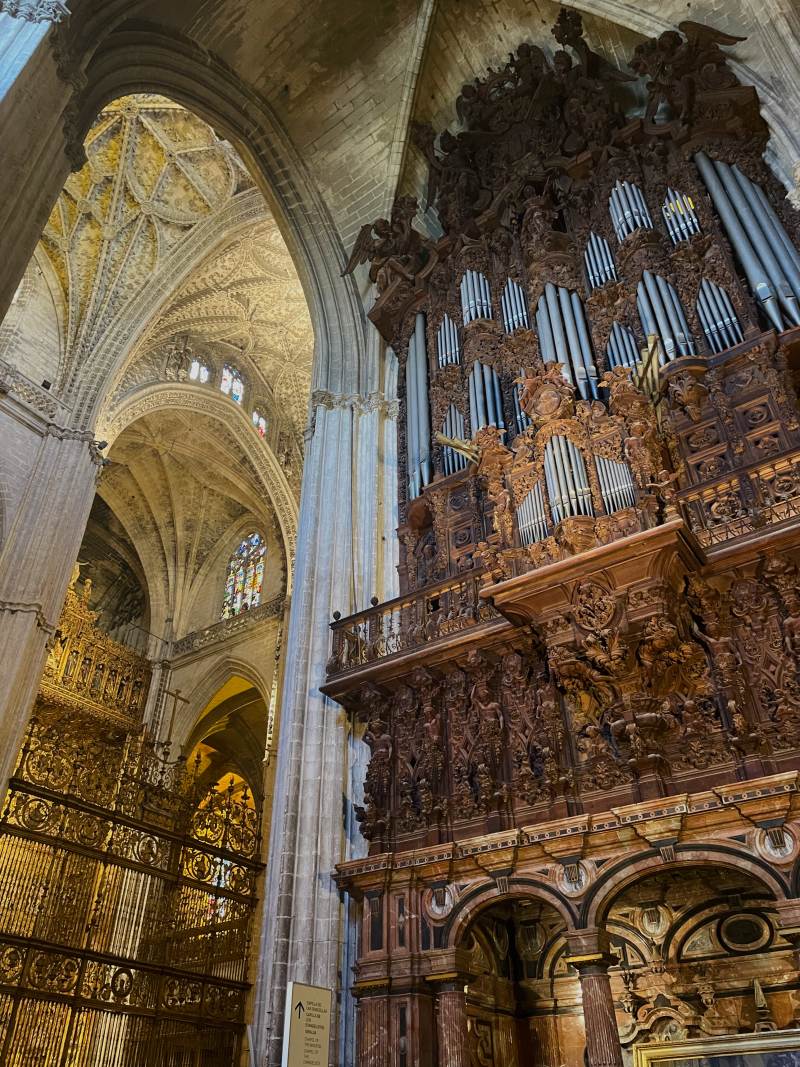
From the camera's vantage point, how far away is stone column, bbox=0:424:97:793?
12.0 m

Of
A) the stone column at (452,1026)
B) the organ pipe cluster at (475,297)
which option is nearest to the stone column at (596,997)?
the stone column at (452,1026)

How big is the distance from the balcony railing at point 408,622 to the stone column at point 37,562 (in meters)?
5.74

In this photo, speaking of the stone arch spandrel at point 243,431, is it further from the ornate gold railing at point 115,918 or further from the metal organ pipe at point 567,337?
the metal organ pipe at point 567,337

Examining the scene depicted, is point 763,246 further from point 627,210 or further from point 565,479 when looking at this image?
point 565,479

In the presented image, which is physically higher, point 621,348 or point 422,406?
point 422,406

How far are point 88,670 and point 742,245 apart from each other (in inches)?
581

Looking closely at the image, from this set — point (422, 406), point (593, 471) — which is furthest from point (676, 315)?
point (422, 406)

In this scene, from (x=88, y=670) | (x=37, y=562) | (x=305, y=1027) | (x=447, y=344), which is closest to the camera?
(x=305, y=1027)

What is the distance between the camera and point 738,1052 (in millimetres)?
4332

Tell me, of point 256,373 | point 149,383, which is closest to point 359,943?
point 149,383

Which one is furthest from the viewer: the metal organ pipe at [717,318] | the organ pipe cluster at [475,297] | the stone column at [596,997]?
the organ pipe cluster at [475,297]

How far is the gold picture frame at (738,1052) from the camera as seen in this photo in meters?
4.18

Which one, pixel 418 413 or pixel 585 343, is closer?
pixel 585 343

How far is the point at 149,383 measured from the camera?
1825 centimetres
